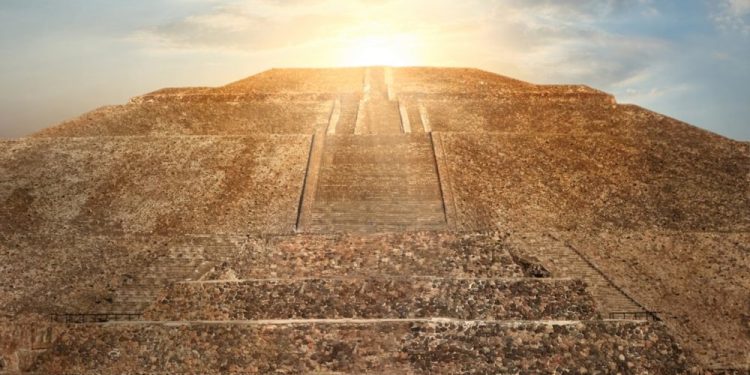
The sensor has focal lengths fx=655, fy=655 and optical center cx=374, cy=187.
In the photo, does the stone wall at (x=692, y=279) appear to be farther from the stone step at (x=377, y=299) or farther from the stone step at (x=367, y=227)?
the stone step at (x=377, y=299)

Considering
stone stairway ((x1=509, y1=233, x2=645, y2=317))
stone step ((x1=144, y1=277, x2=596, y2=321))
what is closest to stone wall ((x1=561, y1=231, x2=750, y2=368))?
stone stairway ((x1=509, y1=233, x2=645, y2=317))

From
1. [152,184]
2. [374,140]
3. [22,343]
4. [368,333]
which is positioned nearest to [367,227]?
[374,140]

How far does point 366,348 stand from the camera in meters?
10.4

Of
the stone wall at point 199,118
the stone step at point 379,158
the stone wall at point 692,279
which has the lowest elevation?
the stone wall at point 692,279

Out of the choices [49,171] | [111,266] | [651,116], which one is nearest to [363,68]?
[651,116]

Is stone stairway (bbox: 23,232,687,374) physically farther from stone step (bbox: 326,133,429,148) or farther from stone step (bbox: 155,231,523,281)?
stone step (bbox: 326,133,429,148)

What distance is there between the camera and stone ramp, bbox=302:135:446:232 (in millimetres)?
21000

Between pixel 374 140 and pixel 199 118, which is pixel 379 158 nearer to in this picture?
pixel 374 140

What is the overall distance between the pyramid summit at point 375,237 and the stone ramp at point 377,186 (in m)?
0.10

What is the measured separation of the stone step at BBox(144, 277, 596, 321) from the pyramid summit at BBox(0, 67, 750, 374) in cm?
4

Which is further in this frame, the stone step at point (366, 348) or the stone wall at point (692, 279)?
the stone wall at point (692, 279)

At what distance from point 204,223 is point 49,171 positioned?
26.5ft

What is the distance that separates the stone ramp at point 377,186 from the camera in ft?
68.9

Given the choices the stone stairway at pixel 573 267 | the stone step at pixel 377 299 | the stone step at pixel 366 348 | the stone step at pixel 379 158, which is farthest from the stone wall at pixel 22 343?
the stone step at pixel 379 158
